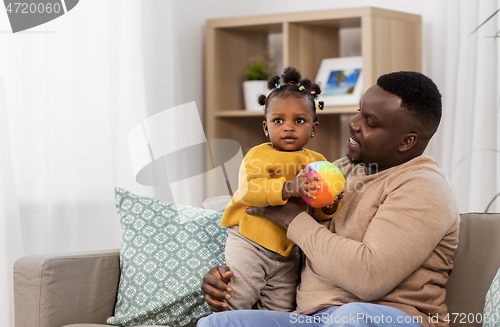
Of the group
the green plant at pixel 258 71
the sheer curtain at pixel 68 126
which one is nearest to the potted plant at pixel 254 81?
the green plant at pixel 258 71

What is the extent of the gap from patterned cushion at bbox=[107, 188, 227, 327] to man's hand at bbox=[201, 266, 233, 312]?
207 millimetres

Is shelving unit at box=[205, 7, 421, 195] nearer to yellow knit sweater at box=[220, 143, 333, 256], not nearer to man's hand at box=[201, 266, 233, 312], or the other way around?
yellow knit sweater at box=[220, 143, 333, 256]

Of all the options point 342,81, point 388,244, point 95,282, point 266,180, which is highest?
point 342,81

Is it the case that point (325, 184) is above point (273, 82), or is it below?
below

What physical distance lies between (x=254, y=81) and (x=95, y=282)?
1567 mm

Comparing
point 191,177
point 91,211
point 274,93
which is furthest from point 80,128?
point 274,93

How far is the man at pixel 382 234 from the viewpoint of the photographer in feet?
3.67

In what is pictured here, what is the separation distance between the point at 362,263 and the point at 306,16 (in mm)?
1778

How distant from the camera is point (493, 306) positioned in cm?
120

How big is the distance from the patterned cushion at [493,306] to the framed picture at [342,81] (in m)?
1.44

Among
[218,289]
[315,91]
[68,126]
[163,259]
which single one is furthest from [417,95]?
[68,126]

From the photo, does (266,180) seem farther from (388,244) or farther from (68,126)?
(68,126)

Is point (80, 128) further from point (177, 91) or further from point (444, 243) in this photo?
point (444, 243)

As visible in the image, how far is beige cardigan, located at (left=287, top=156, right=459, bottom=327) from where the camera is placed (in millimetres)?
1119
